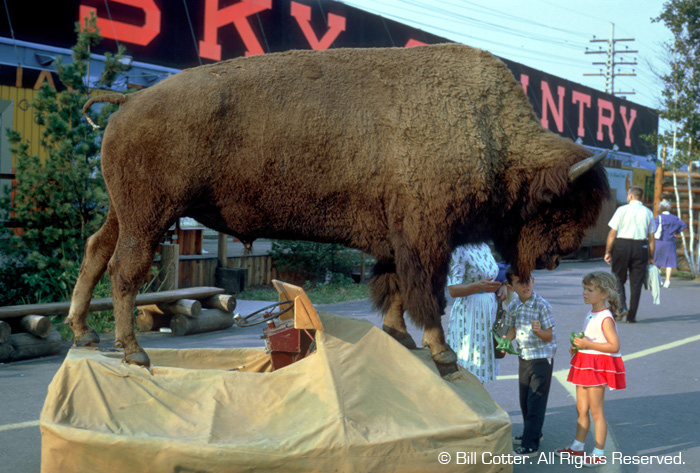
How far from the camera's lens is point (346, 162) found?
353 centimetres

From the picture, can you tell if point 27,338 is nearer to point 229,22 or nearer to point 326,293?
point 326,293

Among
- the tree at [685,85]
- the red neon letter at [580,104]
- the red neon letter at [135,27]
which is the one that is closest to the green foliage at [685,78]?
the tree at [685,85]

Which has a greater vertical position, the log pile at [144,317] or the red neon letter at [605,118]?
the red neon letter at [605,118]

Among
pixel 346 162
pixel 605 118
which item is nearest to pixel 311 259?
pixel 346 162

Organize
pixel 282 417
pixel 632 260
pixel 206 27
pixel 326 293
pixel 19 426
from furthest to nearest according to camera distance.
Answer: pixel 326 293, pixel 206 27, pixel 632 260, pixel 19 426, pixel 282 417

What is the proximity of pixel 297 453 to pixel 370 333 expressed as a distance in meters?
0.77

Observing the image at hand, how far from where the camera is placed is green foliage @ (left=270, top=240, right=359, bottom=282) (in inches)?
485

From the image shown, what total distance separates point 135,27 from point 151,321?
16.4 ft

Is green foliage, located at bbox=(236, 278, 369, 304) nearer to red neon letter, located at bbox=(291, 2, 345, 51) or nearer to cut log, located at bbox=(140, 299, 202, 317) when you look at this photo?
cut log, located at bbox=(140, 299, 202, 317)

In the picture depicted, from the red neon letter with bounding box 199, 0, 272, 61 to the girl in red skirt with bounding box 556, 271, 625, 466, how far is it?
27.4 feet

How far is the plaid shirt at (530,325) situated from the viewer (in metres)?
4.36

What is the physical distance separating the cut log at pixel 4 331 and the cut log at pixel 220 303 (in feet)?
8.54

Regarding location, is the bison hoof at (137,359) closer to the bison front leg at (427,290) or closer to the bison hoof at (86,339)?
the bison hoof at (86,339)

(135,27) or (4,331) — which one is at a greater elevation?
(135,27)
